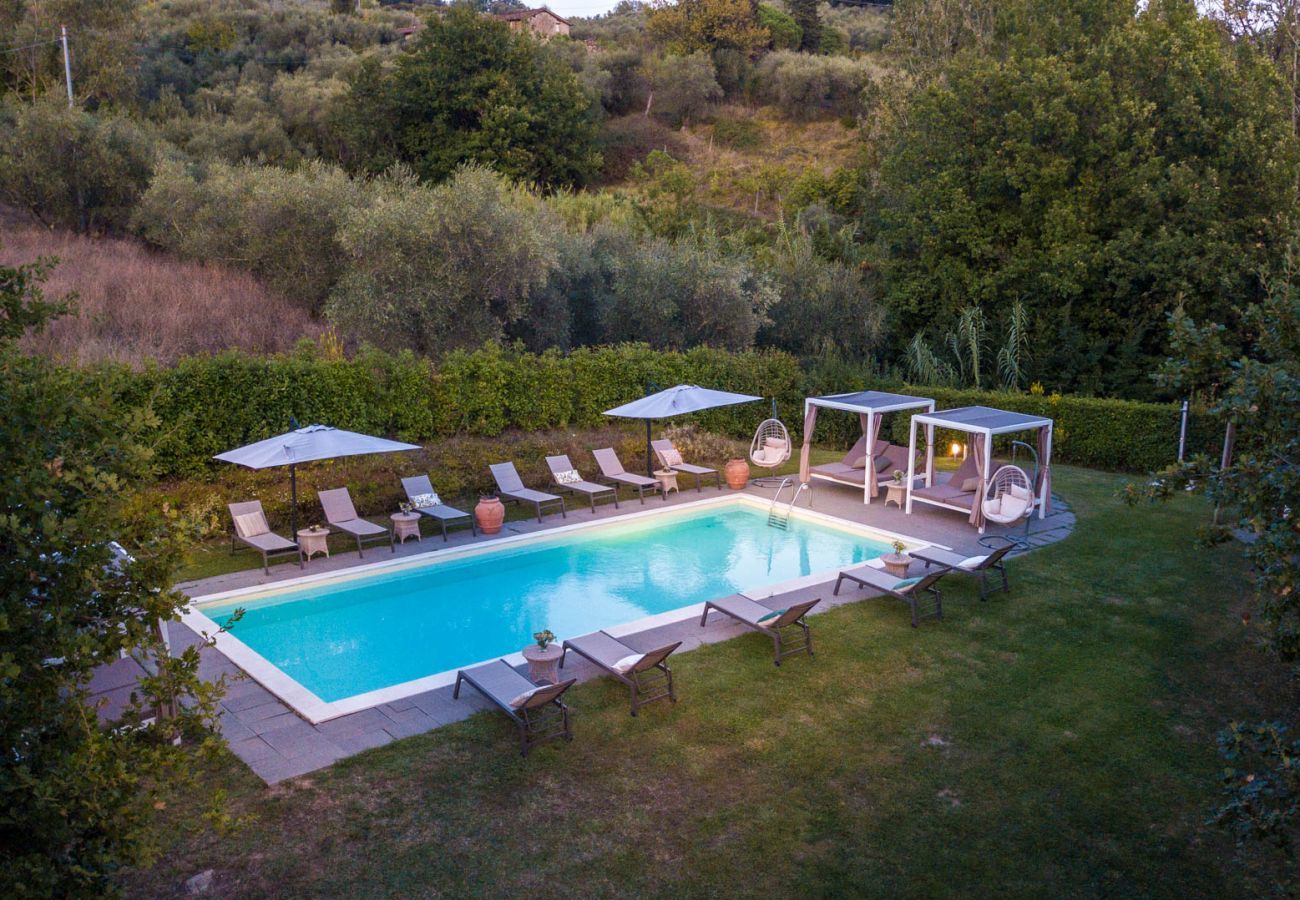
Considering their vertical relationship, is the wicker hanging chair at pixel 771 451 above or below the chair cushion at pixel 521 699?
below

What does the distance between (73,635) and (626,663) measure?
226 inches

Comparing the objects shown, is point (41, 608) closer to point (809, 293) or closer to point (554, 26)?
point (809, 293)

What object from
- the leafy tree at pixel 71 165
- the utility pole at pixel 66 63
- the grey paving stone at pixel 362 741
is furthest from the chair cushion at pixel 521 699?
the utility pole at pixel 66 63

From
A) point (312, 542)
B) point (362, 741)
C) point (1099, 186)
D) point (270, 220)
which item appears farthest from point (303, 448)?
point (1099, 186)

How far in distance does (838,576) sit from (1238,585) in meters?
5.28

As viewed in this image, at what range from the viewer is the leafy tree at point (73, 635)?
3336mm

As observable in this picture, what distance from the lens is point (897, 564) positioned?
12094 mm

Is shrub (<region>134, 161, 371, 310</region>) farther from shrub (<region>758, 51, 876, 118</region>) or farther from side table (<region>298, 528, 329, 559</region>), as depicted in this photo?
shrub (<region>758, 51, 876, 118</region>)

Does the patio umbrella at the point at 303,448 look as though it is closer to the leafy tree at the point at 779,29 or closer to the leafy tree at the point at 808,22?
the leafy tree at the point at 779,29

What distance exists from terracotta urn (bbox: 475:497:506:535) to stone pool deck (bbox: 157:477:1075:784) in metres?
0.23

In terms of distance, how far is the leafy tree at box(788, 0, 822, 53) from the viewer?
177 feet

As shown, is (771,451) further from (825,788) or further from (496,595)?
(825,788)

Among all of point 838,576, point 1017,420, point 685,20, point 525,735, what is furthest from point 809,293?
point 685,20

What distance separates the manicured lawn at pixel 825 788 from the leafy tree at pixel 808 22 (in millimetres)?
51232
